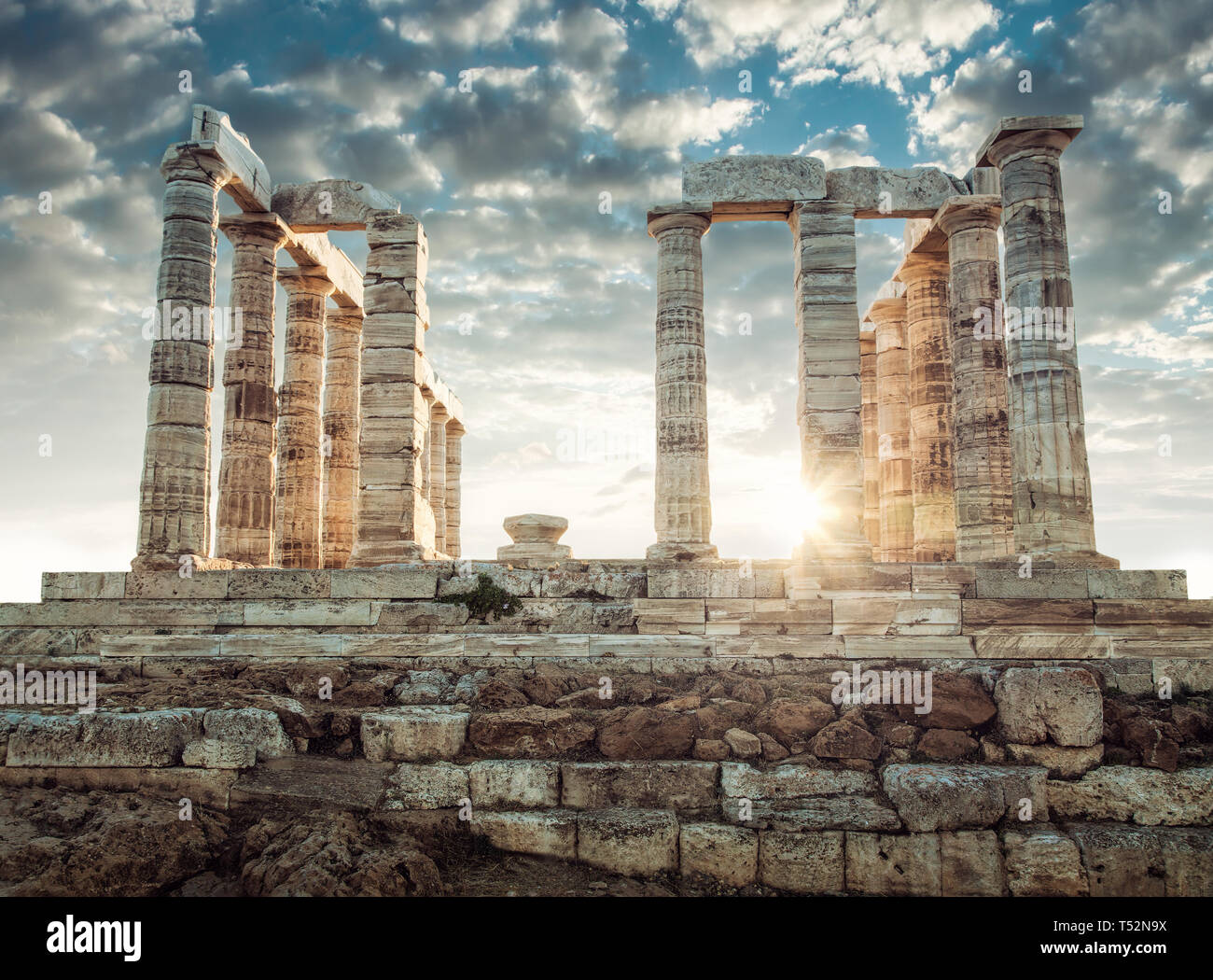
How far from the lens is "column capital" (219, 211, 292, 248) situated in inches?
668

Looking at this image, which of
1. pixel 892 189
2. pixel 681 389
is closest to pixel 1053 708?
pixel 681 389

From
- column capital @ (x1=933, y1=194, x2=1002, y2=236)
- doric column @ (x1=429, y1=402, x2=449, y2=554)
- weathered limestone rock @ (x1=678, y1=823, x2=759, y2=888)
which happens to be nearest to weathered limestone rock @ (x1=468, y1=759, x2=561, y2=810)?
weathered limestone rock @ (x1=678, y1=823, x2=759, y2=888)

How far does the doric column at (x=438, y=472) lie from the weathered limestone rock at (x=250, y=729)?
2225 cm

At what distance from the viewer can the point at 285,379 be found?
19.7 metres

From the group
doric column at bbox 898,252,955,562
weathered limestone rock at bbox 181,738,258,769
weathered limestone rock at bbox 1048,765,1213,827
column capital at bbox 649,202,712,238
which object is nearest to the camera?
weathered limestone rock at bbox 1048,765,1213,827

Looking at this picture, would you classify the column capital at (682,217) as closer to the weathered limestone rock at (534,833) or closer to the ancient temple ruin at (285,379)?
the ancient temple ruin at (285,379)

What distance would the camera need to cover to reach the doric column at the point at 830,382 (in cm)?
1452

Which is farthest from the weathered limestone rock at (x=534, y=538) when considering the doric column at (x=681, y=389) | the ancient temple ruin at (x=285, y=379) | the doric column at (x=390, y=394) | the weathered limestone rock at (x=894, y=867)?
the weathered limestone rock at (x=894, y=867)

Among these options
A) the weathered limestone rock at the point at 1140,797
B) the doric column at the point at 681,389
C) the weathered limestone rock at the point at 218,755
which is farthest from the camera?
the doric column at the point at 681,389

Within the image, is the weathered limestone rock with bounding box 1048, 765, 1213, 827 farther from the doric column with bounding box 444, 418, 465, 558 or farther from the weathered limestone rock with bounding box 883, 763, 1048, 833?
the doric column with bounding box 444, 418, 465, 558

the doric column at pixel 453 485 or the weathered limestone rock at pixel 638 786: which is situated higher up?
the doric column at pixel 453 485

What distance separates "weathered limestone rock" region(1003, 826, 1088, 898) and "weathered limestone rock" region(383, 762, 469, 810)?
5.12m

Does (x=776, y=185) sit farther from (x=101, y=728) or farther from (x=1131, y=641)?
(x=101, y=728)
